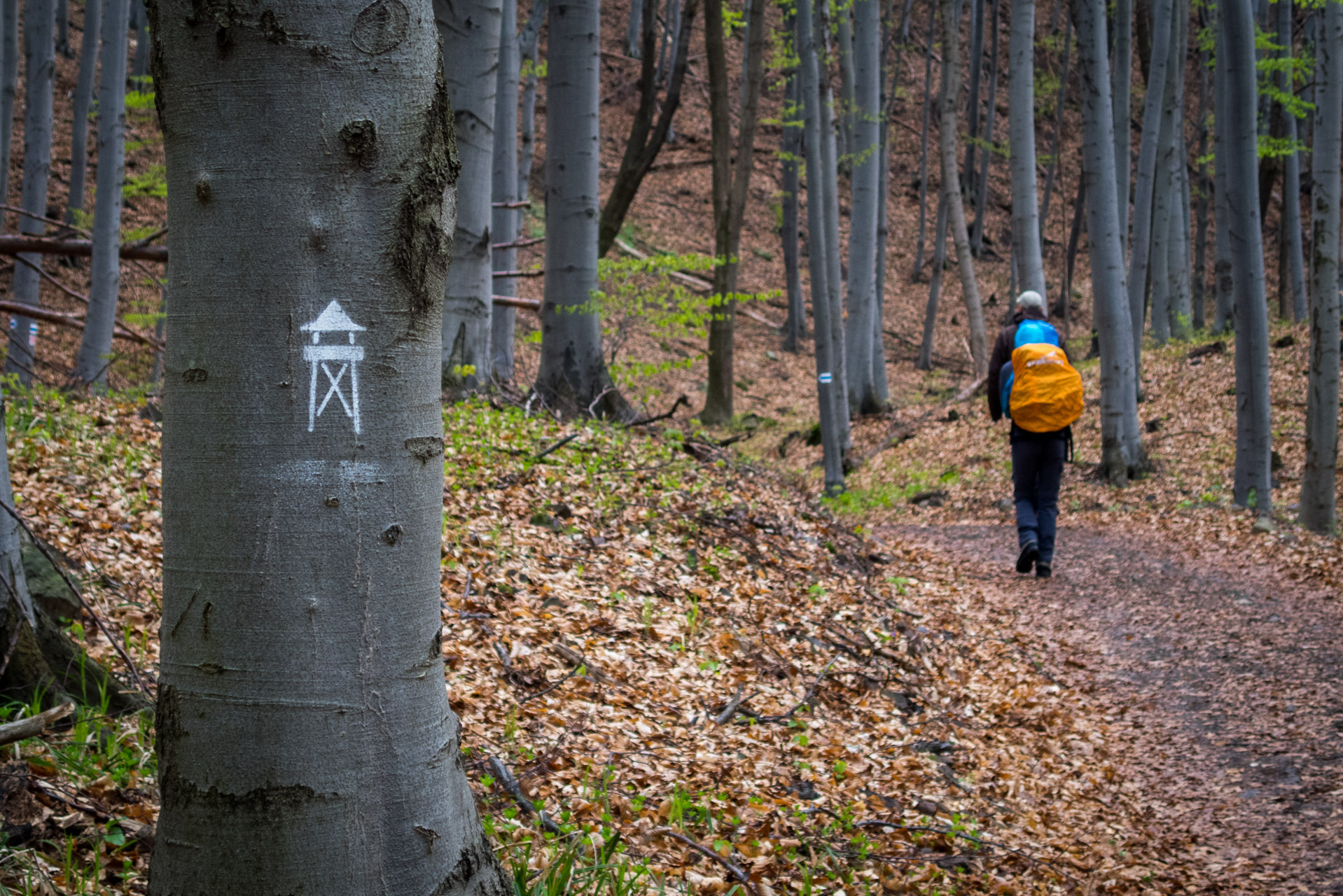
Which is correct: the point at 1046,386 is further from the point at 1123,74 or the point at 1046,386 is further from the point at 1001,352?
the point at 1123,74

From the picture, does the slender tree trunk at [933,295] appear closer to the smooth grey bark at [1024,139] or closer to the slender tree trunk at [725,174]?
the slender tree trunk at [725,174]

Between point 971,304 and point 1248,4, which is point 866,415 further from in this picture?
point 1248,4

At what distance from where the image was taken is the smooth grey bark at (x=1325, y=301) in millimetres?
8125

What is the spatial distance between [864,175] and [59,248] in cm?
1079

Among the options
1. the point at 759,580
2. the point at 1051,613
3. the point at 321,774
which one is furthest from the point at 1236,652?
the point at 321,774

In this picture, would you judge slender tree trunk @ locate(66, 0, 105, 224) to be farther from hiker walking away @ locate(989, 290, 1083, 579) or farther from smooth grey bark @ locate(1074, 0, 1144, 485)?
smooth grey bark @ locate(1074, 0, 1144, 485)

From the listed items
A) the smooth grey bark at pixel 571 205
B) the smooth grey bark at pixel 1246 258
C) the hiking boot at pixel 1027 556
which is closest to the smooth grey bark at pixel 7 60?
the smooth grey bark at pixel 571 205

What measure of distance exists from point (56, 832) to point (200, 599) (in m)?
1.17

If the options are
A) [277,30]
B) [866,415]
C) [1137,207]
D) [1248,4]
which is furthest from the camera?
[866,415]

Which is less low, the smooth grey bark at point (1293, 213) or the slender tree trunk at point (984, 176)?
the slender tree trunk at point (984, 176)

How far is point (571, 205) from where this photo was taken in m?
7.89

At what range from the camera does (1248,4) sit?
8180mm

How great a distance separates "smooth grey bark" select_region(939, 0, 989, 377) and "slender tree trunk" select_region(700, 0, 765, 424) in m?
4.21

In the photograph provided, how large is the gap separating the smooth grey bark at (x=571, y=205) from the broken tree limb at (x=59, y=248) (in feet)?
11.0
